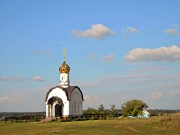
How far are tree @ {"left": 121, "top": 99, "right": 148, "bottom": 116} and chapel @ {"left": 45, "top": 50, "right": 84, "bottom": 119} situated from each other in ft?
30.2

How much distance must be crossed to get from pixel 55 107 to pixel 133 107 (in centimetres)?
1443

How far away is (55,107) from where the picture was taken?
55.4 metres

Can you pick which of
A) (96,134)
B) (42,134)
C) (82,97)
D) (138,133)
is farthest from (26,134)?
(82,97)

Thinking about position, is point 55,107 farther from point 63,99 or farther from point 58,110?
point 63,99

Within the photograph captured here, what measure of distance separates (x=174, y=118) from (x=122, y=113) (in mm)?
25765

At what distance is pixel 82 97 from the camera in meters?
58.3

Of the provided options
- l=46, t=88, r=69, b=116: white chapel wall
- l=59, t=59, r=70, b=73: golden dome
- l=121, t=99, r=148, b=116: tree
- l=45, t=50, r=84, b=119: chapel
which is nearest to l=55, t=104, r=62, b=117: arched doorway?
l=45, t=50, r=84, b=119: chapel

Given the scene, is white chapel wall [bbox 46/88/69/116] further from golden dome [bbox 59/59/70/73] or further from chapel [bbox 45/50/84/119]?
golden dome [bbox 59/59/70/73]

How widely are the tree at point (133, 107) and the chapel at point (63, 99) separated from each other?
921cm

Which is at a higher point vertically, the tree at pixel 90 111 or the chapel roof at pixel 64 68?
the chapel roof at pixel 64 68

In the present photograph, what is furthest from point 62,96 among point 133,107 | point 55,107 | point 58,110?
point 133,107

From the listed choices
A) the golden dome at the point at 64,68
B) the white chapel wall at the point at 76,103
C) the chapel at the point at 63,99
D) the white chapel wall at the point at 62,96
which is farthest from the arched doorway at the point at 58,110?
the golden dome at the point at 64,68

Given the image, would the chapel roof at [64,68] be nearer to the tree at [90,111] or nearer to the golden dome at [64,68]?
the golden dome at [64,68]

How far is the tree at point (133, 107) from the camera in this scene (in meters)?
61.2
